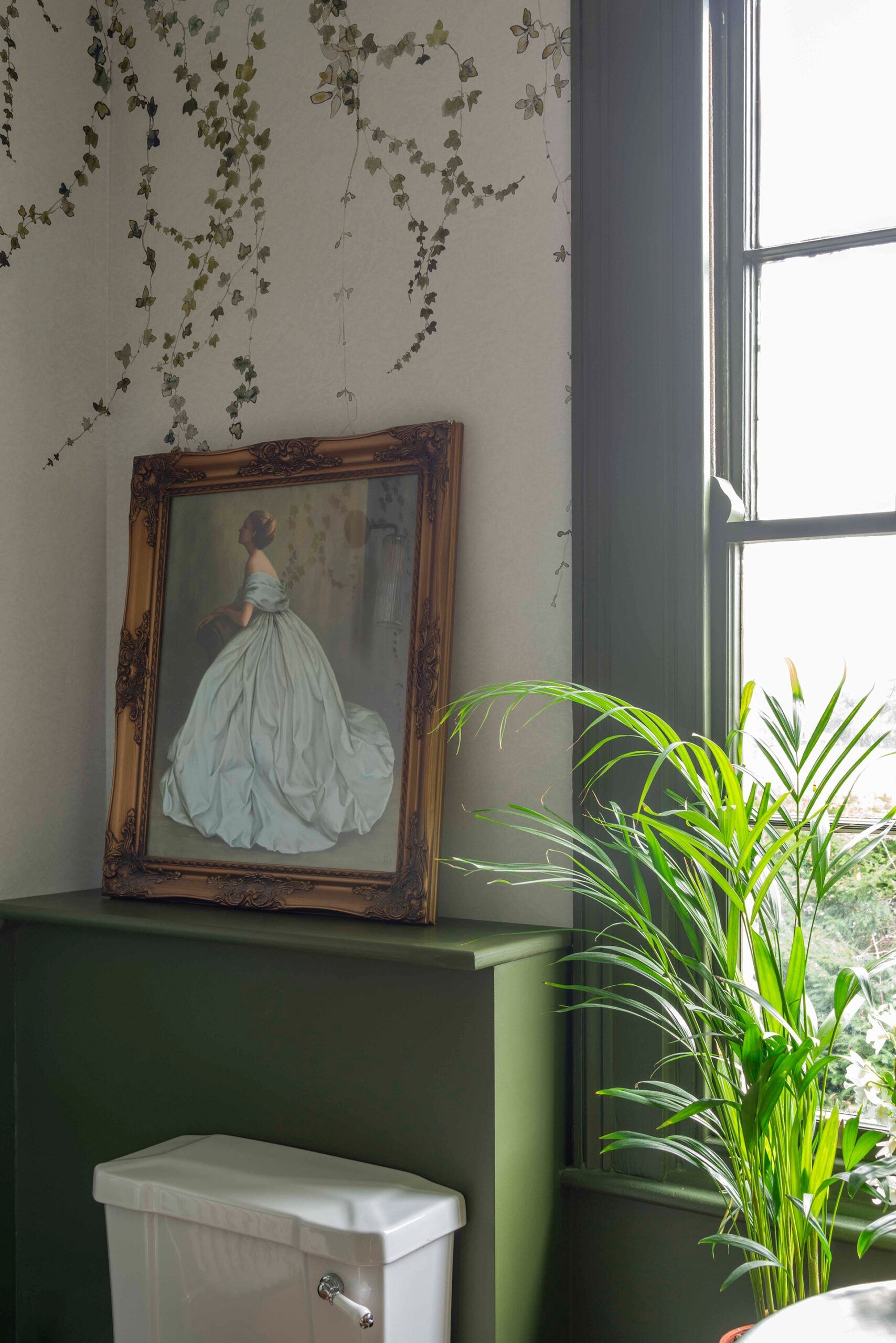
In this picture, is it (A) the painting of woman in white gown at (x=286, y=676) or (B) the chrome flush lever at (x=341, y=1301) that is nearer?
(B) the chrome flush lever at (x=341, y=1301)

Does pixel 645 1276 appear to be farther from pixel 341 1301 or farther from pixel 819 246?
pixel 819 246

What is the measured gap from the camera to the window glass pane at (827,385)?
4.71 feet

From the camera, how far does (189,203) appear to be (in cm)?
203

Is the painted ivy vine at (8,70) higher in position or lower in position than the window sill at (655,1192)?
higher

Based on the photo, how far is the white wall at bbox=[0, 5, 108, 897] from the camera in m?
1.94

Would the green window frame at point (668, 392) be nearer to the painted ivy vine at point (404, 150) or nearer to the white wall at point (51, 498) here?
the painted ivy vine at point (404, 150)

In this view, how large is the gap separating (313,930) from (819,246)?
1157 millimetres

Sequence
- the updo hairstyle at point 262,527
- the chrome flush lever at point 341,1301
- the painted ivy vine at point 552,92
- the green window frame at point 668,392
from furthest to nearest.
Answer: the updo hairstyle at point 262,527 < the painted ivy vine at point 552,92 < the green window frame at point 668,392 < the chrome flush lever at point 341,1301

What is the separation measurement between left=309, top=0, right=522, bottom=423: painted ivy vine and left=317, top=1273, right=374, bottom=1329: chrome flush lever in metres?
1.25

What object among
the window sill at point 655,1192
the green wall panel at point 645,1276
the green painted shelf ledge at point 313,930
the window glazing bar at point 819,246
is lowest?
the green wall panel at point 645,1276

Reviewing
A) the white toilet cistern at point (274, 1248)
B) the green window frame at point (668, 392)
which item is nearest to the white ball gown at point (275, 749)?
the green window frame at point (668, 392)

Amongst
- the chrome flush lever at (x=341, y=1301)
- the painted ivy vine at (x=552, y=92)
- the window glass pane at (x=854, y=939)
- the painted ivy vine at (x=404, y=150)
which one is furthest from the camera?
the painted ivy vine at (x=404, y=150)

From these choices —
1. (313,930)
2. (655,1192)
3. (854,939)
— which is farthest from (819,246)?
(655,1192)

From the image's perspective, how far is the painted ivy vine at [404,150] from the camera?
1.72 meters
